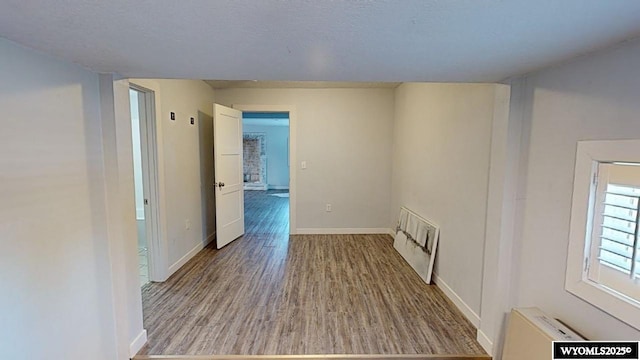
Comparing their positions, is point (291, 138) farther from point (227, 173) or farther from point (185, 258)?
point (185, 258)

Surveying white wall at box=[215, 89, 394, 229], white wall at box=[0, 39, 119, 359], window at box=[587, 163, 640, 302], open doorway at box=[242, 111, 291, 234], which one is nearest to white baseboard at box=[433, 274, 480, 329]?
window at box=[587, 163, 640, 302]

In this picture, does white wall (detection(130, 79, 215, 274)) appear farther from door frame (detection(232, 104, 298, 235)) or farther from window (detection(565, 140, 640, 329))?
window (detection(565, 140, 640, 329))

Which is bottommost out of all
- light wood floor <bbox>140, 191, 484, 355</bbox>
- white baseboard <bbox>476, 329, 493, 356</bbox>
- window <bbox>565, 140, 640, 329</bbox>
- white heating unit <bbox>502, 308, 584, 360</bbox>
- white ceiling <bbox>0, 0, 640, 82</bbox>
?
light wood floor <bbox>140, 191, 484, 355</bbox>

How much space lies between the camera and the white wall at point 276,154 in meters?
10.9

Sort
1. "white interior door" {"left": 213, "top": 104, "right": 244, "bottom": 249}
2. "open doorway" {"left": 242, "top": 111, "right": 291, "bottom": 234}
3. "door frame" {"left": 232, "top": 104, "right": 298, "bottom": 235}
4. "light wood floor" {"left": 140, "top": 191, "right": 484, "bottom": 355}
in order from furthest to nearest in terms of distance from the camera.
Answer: "open doorway" {"left": 242, "top": 111, "right": 291, "bottom": 234}
"door frame" {"left": 232, "top": 104, "right": 298, "bottom": 235}
"white interior door" {"left": 213, "top": 104, "right": 244, "bottom": 249}
"light wood floor" {"left": 140, "top": 191, "right": 484, "bottom": 355}

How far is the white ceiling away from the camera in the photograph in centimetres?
96

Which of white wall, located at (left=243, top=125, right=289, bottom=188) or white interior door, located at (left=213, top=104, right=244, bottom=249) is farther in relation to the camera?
white wall, located at (left=243, top=125, right=289, bottom=188)

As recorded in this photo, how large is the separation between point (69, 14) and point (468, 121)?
255 cm

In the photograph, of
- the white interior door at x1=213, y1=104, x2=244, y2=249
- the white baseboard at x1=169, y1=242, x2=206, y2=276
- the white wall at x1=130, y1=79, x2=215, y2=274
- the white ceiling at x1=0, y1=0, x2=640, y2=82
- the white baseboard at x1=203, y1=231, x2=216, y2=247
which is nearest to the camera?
the white ceiling at x1=0, y1=0, x2=640, y2=82

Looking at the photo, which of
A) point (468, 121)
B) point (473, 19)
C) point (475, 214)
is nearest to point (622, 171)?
point (473, 19)

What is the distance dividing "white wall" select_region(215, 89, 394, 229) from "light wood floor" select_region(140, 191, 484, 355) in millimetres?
894

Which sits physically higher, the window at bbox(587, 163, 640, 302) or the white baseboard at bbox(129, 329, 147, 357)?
the window at bbox(587, 163, 640, 302)

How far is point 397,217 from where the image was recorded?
15.1 ft

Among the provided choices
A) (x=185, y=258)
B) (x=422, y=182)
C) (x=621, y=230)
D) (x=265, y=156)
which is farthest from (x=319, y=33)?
(x=265, y=156)
